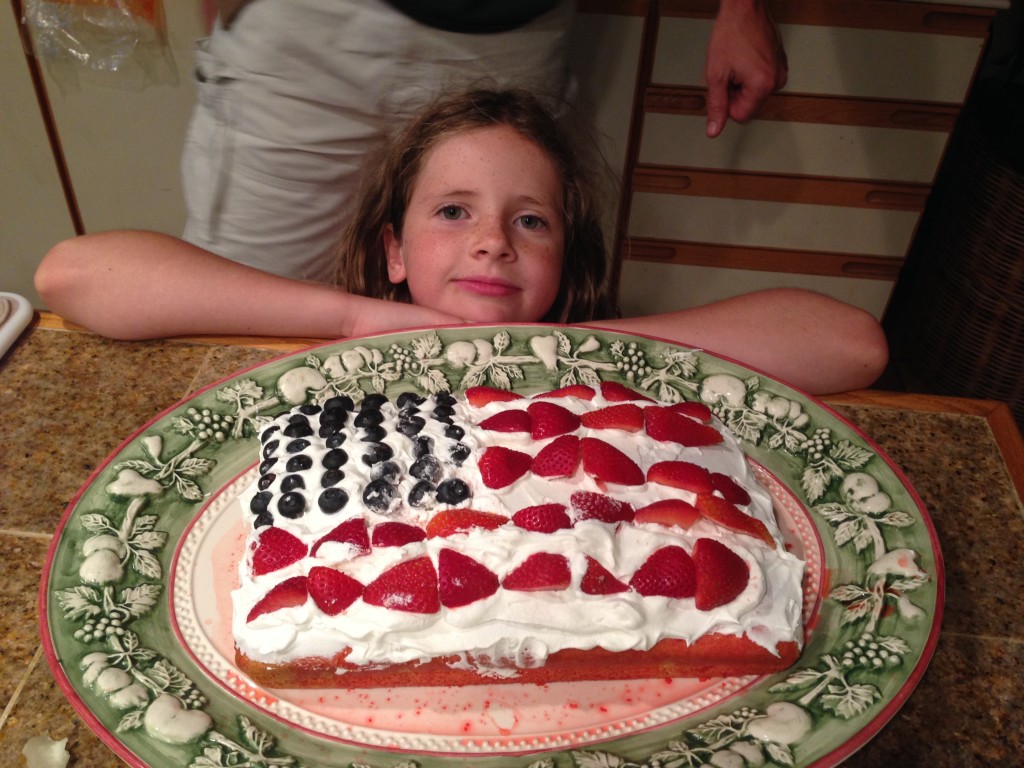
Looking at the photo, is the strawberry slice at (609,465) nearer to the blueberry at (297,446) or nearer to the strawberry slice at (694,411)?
the strawberry slice at (694,411)

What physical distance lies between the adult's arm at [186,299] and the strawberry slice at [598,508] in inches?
22.4

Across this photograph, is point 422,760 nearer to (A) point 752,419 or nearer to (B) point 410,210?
(A) point 752,419

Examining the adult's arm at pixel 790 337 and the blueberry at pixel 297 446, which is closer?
the blueberry at pixel 297 446

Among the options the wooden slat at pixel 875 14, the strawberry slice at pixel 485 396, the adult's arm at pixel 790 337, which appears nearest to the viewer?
the strawberry slice at pixel 485 396

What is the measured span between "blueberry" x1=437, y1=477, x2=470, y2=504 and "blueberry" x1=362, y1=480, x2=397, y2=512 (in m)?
0.06

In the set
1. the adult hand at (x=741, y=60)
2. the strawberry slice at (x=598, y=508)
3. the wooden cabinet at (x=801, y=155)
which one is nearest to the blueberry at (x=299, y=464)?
the strawberry slice at (x=598, y=508)

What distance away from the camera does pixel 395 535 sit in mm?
1006

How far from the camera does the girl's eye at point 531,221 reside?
63.6 inches

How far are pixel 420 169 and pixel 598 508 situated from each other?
0.93m

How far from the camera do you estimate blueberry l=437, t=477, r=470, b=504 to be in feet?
3.47

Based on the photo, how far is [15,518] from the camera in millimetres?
1204

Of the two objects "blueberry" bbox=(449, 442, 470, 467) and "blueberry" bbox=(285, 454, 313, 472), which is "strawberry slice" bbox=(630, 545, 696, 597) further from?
"blueberry" bbox=(285, 454, 313, 472)

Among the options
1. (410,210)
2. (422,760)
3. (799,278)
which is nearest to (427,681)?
(422,760)

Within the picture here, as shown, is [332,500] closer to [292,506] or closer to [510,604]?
[292,506]
